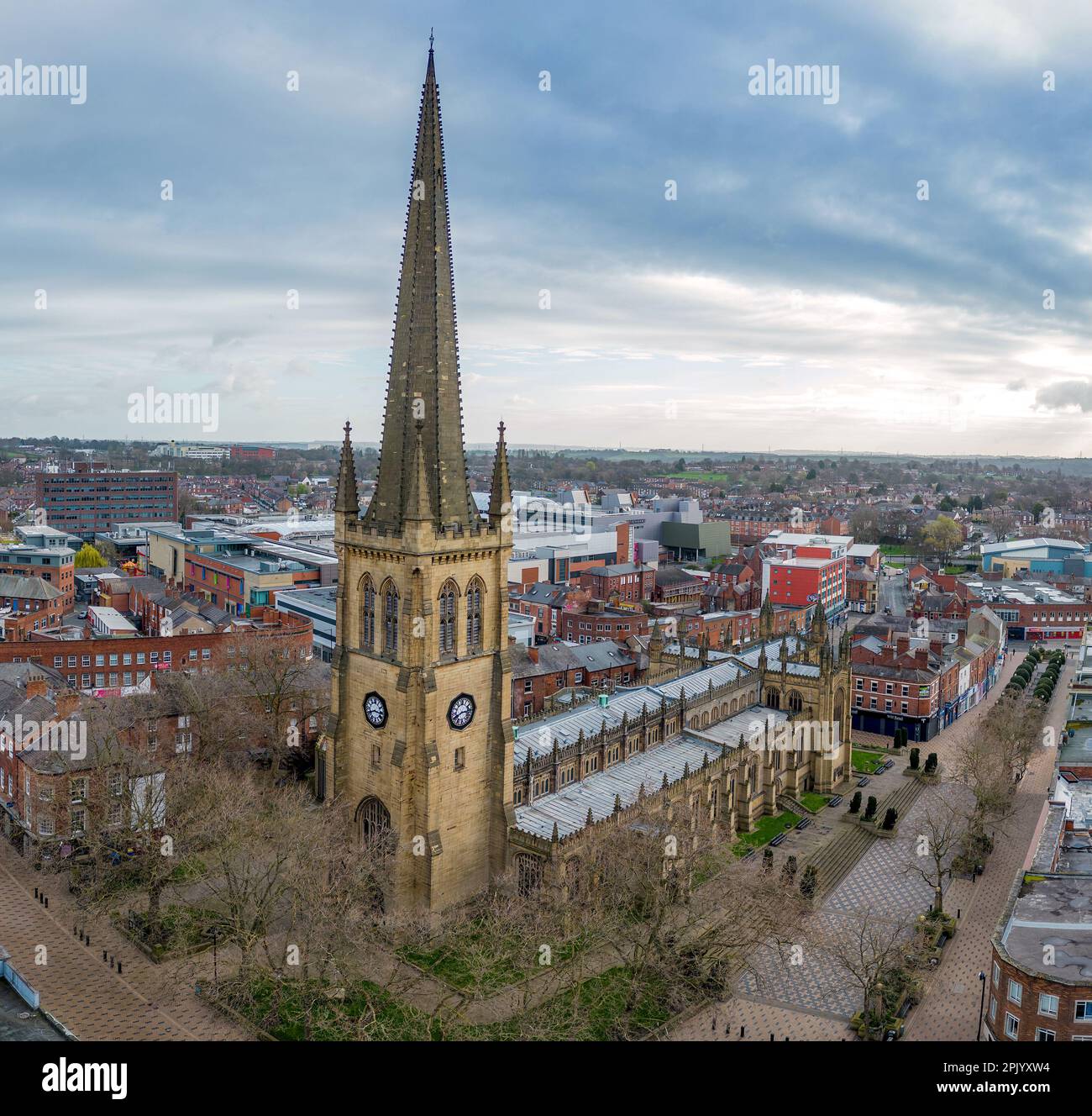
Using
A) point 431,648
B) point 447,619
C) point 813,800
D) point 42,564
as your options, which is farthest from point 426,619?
point 42,564

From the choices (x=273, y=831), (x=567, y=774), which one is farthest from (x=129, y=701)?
(x=567, y=774)

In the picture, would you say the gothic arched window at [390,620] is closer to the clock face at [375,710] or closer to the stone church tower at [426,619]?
the stone church tower at [426,619]

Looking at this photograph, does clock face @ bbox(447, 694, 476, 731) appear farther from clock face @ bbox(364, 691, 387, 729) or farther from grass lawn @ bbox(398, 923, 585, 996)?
grass lawn @ bbox(398, 923, 585, 996)

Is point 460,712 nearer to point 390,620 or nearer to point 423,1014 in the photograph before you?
point 390,620

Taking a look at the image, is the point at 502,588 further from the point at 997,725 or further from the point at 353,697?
the point at 997,725

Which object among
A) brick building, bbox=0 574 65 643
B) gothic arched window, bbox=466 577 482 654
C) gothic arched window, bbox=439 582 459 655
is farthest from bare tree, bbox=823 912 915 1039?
brick building, bbox=0 574 65 643

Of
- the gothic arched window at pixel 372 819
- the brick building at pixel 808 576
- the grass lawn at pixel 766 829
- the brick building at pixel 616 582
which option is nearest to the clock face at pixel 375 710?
the gothic arched window at pixel 372 819
